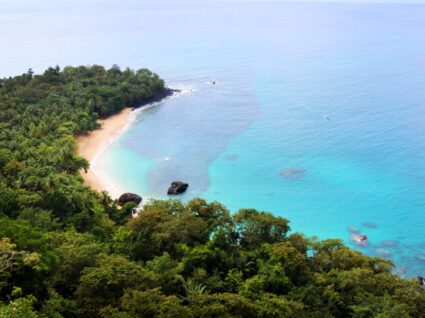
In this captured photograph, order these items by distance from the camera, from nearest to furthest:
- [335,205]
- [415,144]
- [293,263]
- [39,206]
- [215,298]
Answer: [215,298] → [293,263] → [39,206] → [335,205] → [415,144]

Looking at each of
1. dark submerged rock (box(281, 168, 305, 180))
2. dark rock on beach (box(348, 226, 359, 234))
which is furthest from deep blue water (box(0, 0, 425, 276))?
dark rock on beach (box(348, 226, 359, 234))

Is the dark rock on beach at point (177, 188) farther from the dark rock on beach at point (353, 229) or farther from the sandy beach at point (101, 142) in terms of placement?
the dark rock on beach at point (353, 229)

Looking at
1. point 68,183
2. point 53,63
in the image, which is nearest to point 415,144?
point 68,183

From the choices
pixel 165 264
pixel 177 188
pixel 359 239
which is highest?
pixel 165 264

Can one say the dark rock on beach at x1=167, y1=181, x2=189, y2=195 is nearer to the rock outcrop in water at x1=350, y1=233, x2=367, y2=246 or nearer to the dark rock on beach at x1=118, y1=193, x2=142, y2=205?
the dark rock on beach at x1=118, y1=193, x2=142, y2=205

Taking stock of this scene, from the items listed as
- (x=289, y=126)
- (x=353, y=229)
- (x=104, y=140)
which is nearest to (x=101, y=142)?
(x=104, y=140)

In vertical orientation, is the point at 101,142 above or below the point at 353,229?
above

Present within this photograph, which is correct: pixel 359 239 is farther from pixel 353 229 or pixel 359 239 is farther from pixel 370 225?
pixel 370 225

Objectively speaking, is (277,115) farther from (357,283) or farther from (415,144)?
(357,283)
